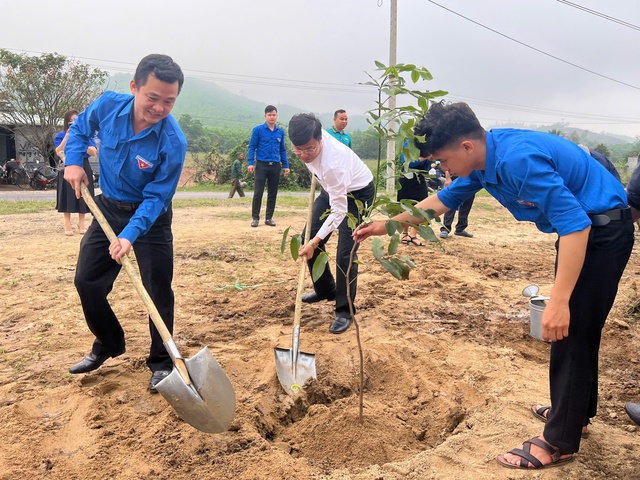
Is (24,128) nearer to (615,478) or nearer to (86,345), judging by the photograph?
(86,345)

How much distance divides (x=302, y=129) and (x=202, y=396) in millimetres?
1741

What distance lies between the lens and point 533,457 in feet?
7.04

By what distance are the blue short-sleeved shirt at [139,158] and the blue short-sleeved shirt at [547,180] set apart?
156 cm

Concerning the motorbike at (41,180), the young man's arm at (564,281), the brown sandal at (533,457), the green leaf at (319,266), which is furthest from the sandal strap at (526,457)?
the motorbike at (41,180)

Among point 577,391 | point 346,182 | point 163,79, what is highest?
point 163,79

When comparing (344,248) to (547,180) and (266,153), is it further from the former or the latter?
(266,153)

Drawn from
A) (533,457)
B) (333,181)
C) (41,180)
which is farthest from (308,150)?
(41,180)

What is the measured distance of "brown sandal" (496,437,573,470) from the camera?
6.99ft

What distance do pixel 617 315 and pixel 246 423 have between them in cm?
323

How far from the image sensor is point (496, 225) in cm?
933

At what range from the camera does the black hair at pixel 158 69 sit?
2424 millimetres

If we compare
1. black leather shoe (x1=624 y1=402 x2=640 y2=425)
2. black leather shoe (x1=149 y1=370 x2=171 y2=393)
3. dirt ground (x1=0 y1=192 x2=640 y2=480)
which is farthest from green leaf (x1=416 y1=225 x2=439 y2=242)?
black leather shoe (x1=149 y1=370 x2=171 y2=393)

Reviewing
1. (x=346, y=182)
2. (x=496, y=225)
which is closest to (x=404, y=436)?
(x=346, y=182)

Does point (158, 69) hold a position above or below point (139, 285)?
above
